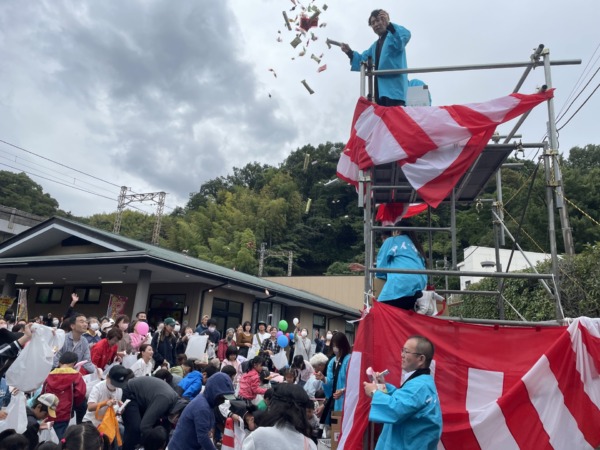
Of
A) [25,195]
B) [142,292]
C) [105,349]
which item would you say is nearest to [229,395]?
[105,349]

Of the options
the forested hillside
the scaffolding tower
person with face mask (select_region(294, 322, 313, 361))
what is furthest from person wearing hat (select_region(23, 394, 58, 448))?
the forested hillside

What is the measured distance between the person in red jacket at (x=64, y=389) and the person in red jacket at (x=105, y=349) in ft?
4.11

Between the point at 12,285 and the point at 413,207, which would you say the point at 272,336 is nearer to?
the point at 413,207

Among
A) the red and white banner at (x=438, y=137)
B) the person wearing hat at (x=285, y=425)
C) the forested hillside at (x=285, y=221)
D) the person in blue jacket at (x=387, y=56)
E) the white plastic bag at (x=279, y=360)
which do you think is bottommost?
the person wearing hat at (x=285, y=425)

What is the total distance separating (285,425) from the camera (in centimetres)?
329

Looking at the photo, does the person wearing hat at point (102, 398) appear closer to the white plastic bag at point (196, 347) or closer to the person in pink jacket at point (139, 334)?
the person in pink jacket at point (139, 334)

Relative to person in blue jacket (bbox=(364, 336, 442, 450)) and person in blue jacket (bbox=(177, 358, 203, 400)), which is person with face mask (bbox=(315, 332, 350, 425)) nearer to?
person in blue jacket (bbox=(177, 358, 203, 400))

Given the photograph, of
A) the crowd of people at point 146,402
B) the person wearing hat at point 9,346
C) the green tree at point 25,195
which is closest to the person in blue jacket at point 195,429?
the crowd of people at point 146,402

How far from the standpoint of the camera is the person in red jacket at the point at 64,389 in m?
5.66

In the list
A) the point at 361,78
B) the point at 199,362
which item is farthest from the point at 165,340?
the point at 361,78

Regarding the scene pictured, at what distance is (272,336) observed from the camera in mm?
12891

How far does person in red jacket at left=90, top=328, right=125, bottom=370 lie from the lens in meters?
7.18

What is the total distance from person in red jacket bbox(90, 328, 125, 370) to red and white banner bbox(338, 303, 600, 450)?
4.54 metres

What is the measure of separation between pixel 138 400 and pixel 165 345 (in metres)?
4.83
